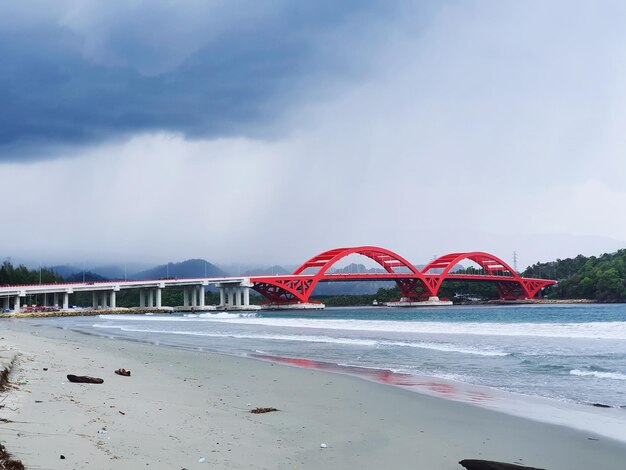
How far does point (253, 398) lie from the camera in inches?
414

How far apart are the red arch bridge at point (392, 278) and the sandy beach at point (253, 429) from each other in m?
95.9

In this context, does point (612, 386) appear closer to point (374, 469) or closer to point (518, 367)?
point (518, 367)

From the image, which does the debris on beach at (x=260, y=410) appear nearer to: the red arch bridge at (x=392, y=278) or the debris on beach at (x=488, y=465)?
the debris on beach at (x=488, y=465)

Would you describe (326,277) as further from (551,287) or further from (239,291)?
(551,287)

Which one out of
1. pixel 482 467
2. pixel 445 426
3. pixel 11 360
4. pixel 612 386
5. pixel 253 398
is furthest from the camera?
pixel 612 386

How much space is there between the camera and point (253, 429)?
7480 millimetres

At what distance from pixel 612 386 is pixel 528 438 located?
21.5 ft

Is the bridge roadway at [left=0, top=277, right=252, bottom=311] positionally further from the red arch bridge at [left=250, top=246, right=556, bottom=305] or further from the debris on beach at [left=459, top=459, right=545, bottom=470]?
the debris on beach at [left=459, top=459, right=545, bottom=470]

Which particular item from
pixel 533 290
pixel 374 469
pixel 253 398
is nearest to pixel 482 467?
pixel 374 469

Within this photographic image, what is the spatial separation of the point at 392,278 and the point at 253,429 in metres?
113

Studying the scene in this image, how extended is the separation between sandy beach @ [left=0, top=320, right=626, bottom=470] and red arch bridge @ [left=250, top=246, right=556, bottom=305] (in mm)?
95905

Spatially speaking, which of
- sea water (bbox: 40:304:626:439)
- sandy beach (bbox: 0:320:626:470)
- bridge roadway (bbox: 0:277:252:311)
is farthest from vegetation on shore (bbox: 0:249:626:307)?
sandy beach (bbox: 0:320:626:470)

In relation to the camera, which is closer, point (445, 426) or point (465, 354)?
point (445, 426)

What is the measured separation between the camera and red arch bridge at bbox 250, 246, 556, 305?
11094 cm
